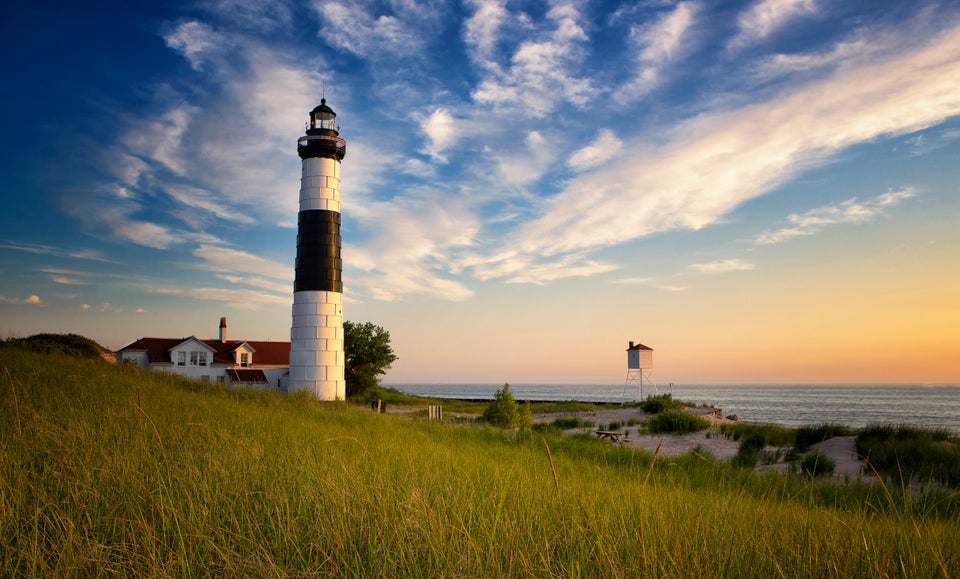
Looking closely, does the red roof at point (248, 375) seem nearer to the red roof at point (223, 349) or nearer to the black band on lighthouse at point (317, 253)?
the red roof at point (223, 349)

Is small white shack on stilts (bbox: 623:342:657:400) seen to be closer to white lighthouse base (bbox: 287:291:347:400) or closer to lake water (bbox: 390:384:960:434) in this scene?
lake water (bbox: 390:384:960:434)

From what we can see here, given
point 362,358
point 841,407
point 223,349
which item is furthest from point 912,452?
point 841,407

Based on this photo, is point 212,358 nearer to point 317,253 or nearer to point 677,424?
point 317,253

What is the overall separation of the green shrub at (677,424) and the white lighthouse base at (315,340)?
12.6 meters

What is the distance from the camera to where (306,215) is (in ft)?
71.5

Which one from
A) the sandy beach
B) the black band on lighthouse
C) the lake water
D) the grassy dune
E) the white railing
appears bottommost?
the lake water

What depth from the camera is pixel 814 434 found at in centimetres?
1455

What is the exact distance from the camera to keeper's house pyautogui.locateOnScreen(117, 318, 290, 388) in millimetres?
40531

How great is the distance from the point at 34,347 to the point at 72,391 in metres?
12.5

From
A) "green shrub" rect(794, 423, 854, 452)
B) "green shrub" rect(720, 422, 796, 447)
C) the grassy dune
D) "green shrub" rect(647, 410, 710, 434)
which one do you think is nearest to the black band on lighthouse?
"green shrub" rect(647, 410, 710, 434)

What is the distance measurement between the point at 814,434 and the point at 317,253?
697 inches

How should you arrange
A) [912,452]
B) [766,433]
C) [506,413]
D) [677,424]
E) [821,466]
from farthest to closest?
[506,413], [677,424], [766,433], [912,452], [821,466]

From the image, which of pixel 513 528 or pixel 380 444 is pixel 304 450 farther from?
pixel 513 528

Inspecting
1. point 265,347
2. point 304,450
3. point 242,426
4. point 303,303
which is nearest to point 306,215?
point 303,303
